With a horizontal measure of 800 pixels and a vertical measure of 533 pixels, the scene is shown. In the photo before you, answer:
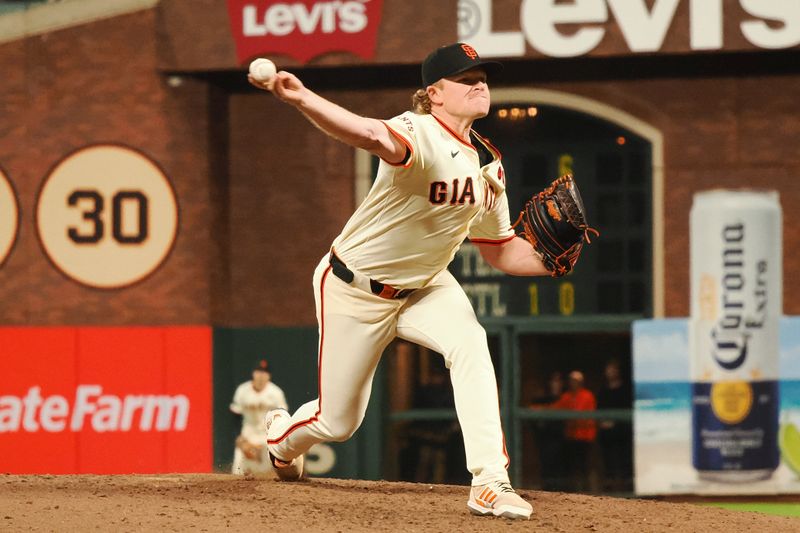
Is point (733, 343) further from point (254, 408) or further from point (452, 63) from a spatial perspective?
point (452, 63)

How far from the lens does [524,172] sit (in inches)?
473

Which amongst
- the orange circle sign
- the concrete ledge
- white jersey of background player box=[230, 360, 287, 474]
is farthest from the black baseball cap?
the orange circle sign

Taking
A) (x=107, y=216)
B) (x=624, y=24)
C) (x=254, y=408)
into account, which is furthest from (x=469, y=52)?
(x=107, y=216)

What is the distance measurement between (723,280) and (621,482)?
2194 mm

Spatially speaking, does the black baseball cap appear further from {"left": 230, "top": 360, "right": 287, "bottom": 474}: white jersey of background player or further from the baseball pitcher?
{"left": 230, "top": 360, "right": 287, "bottom": 474}: white jersey of background player

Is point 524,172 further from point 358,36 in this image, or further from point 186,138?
point 186,138

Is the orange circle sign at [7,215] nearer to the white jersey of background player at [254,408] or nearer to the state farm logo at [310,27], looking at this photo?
the white jersey of background player at [254,408]

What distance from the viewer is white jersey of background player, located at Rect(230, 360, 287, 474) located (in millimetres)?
11758

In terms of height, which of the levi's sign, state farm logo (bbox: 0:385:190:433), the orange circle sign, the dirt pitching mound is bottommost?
state farm logo (bbox: 0:385:190:433)

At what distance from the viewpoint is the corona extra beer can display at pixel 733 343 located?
38.1 feet

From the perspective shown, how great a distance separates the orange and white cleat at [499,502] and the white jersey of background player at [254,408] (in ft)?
21.8

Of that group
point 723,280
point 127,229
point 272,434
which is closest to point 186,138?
point 127,229

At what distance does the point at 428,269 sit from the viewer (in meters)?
5.56

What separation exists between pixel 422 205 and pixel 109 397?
7345 millimetres
